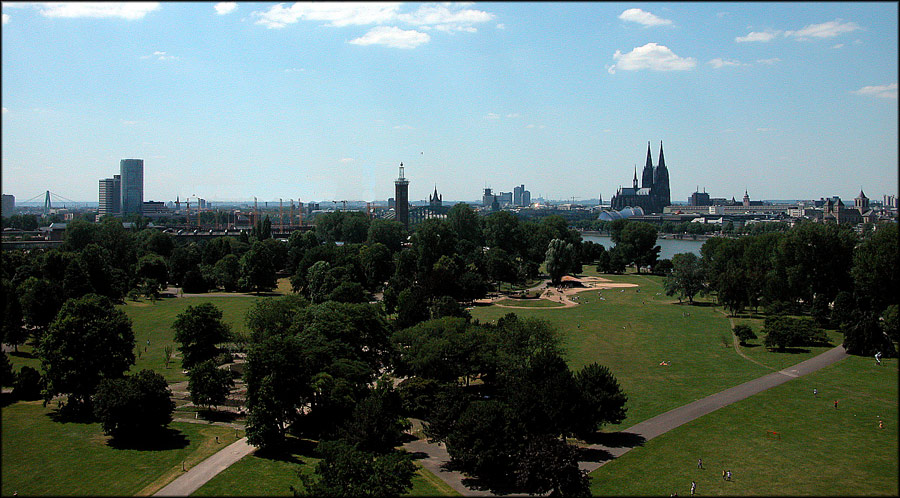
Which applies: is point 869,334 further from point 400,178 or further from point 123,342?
point 400,178

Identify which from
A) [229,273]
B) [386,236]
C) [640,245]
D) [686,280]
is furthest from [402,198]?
[686,280]

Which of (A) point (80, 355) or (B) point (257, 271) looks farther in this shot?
(B) point (257, 271)

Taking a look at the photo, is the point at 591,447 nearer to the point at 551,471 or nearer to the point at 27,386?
the point at 551,471

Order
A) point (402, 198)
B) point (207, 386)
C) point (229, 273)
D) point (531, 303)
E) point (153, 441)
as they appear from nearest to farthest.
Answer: point (153, 441), point (207, 386), point (531, 303), point (229, 273), point (402, 198)

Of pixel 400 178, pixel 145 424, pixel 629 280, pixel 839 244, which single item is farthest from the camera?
pixel 400 178

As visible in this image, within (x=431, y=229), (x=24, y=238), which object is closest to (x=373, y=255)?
(x=431, y=229)

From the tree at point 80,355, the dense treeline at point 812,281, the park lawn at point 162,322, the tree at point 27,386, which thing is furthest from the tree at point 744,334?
the tree at point 27,386
